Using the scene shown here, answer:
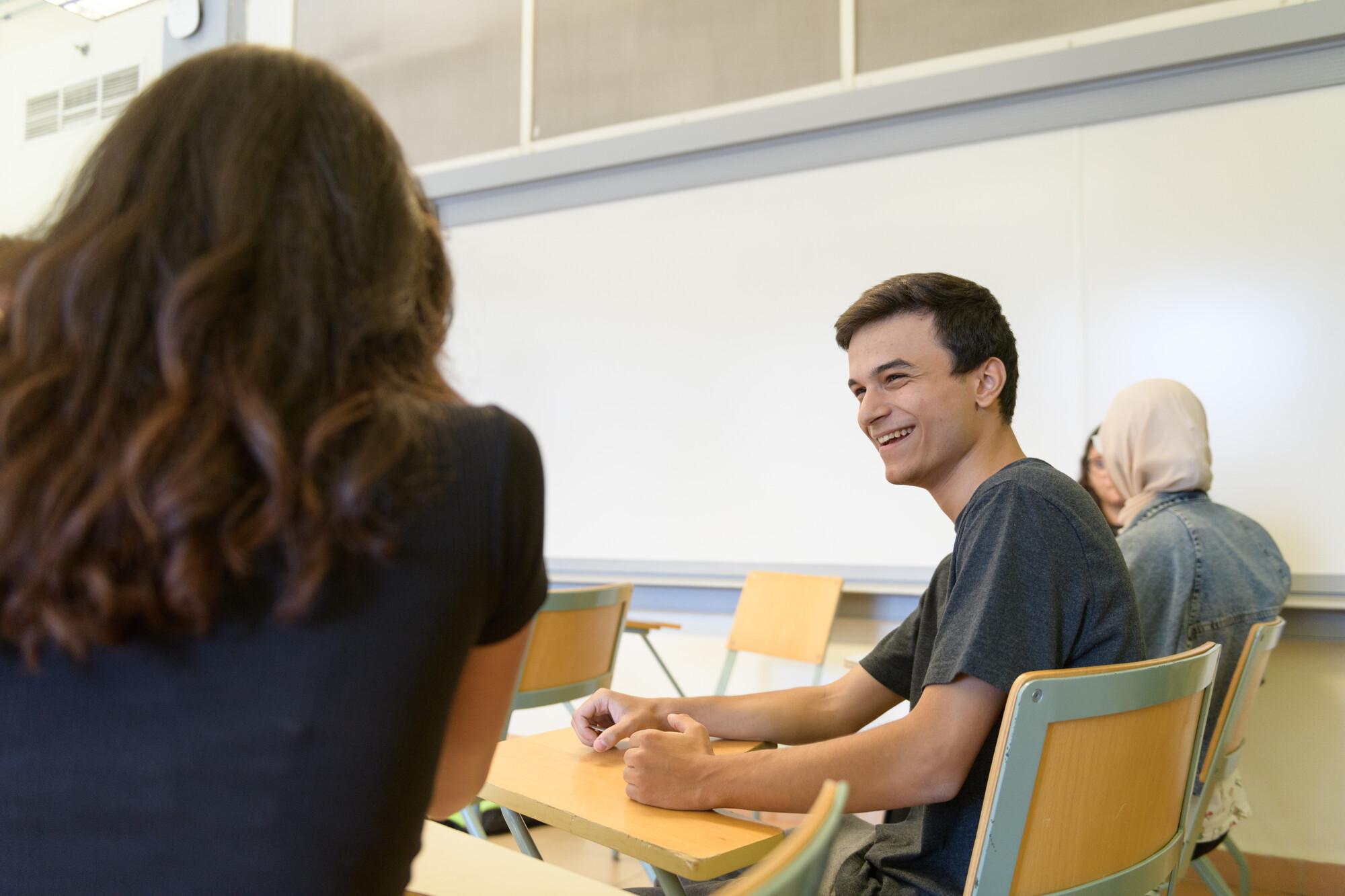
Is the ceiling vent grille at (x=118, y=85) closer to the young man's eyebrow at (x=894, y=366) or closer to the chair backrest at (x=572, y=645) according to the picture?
the chair backrest at (x=572, y=645)

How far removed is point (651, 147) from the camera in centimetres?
369

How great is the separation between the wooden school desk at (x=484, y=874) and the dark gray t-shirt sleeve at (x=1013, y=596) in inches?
18.8

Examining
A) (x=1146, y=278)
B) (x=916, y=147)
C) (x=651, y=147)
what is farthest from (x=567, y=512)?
(x=1146, y=278)

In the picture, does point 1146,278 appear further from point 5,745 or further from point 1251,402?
point 5,745

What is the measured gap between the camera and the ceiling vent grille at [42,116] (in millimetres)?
5434

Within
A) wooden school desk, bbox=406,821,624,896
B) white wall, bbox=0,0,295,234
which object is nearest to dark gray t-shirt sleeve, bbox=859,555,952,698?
wooden school desk, bbox=406,821,624,896

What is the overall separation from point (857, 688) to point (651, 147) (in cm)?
269

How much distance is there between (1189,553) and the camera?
2043mm

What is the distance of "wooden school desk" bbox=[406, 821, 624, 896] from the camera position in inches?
32.4

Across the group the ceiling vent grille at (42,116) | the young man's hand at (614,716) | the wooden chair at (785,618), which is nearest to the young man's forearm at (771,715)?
the young man's hand at (614,716)

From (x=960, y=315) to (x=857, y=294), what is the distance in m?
1.93

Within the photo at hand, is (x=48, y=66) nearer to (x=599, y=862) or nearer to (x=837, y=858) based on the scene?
(x=599, y=862)

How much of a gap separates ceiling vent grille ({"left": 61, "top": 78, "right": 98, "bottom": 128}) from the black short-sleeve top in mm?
5906

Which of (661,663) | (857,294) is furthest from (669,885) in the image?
(857,294)
